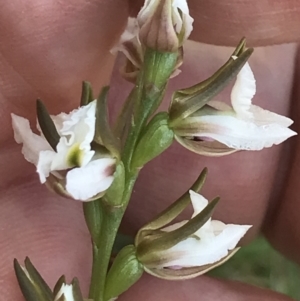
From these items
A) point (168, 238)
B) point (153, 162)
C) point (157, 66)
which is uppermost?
point (157, 66)

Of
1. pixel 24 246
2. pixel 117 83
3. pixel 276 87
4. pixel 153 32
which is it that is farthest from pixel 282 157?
pixel 153 32

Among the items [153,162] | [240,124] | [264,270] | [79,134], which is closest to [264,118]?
[240,124]

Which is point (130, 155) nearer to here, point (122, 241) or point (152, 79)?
point (152, 79)

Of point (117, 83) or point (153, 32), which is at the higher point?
point (153, 32)

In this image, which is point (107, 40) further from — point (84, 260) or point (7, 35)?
point (84, 260)

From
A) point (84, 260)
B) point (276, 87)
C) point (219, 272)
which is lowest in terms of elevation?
point (219, 272)

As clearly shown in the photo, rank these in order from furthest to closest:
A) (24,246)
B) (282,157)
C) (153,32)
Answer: (282,157) < (24,246) < (153,32)

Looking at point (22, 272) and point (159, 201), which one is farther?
point (159, 201)

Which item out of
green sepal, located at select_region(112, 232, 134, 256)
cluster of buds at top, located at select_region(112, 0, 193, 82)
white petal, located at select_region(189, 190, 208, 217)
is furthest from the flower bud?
green sepal, located at select_region(112, 232, 134, 256)
